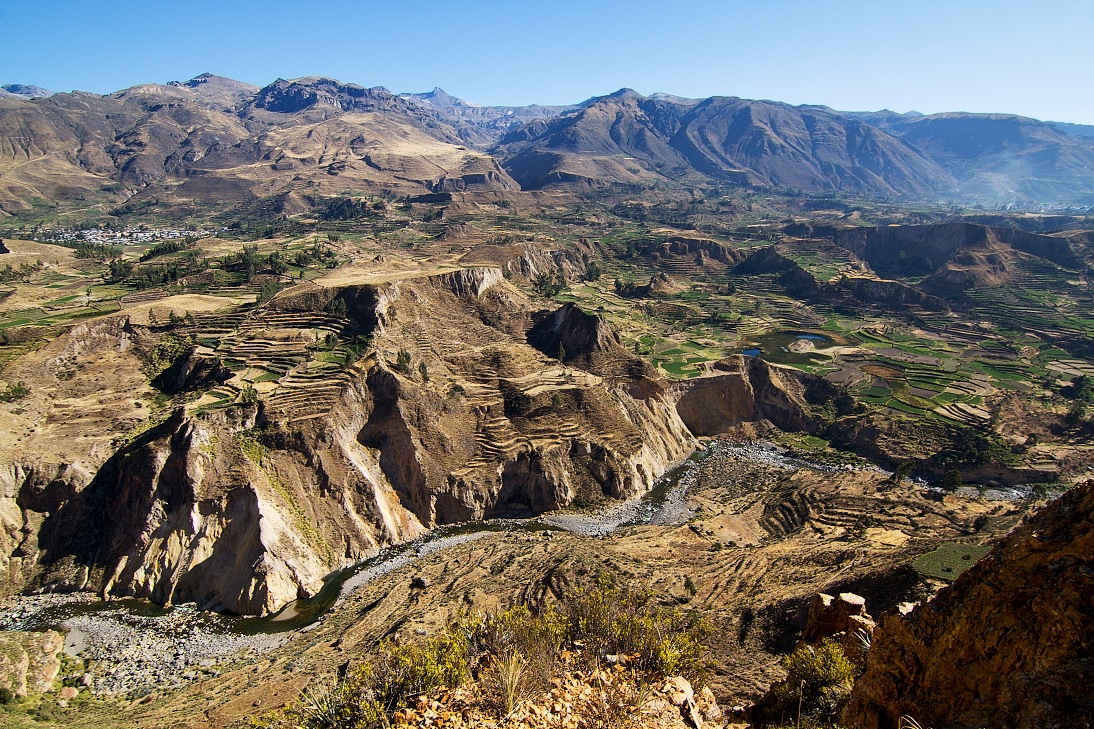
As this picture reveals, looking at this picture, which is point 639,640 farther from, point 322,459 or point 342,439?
point 342,439

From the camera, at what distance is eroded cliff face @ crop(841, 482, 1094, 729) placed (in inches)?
369

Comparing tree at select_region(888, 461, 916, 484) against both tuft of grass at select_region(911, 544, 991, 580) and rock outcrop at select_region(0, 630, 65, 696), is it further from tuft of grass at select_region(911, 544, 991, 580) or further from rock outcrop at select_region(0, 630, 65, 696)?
rock outcrop at select_region(0, 630, 65, 696)

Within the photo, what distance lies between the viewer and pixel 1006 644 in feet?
34.3

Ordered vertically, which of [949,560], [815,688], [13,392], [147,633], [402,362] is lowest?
[147,633]

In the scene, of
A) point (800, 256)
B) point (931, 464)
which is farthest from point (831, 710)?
point (800, 256)

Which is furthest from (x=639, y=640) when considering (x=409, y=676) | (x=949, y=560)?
(x=949, y=560)

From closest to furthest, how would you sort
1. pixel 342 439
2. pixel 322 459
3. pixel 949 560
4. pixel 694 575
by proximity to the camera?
pixel 949 560 → pixel 694 575 → pixel 322 459 → pixel 342 439

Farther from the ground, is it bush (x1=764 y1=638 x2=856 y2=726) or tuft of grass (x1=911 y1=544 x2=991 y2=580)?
bush (x1=764 y1=638 x2=856 y2=726)

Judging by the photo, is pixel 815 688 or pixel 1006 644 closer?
pixel 1006 644

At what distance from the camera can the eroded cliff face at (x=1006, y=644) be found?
9367 mm

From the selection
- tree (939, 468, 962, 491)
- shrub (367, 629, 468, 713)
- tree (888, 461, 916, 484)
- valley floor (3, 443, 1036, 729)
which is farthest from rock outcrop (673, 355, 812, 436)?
shrub (367, 629, 468, 713)

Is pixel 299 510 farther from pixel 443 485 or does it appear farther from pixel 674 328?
pixel 674 328

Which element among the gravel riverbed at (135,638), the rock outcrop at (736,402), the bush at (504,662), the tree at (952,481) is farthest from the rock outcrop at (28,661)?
the tree at (952,481)

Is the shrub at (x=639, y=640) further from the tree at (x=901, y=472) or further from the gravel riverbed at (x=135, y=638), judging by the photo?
the tree at (x=901, y=472)
